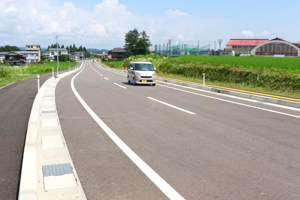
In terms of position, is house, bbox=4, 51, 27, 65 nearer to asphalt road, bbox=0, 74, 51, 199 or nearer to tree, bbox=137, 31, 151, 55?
tree, bbox=137, 31, 151, 55

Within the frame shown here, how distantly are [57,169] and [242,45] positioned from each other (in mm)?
133308

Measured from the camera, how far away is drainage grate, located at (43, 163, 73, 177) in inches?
169

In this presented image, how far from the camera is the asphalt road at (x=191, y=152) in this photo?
12.4 ft

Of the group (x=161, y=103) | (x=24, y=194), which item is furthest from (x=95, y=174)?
(x=161, y=103)

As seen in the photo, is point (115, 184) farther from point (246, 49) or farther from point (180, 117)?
point (246, 49)

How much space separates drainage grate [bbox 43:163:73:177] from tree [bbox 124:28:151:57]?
118192mm

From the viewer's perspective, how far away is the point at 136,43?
402 ft

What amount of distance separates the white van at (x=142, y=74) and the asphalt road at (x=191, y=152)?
10407mm

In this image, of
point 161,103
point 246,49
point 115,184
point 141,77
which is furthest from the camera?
point 246,49

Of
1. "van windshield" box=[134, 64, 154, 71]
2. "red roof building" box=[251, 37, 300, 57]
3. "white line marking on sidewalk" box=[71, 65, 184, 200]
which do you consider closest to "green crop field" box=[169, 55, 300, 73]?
"van windshield" box=[134, 64, 154, 71]

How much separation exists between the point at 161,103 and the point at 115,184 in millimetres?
7828

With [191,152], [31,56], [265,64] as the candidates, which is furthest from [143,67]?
[31,56]

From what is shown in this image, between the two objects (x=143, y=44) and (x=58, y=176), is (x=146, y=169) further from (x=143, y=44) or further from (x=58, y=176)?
(x=143, y=44)

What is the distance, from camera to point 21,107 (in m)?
10.8
